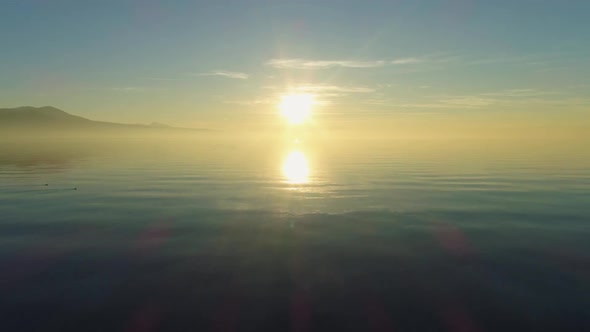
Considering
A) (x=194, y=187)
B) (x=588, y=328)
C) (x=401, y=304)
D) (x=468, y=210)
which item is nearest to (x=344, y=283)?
(x=401, y=304)

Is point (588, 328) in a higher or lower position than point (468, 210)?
lower

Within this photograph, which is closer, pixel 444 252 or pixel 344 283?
pixel 344 283

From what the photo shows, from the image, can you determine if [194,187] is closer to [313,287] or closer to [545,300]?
[313,287]

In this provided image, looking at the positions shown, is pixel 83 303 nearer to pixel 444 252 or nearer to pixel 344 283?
pixel 344 283

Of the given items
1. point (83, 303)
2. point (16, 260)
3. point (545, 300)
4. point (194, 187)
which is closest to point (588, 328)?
point (545, 300)

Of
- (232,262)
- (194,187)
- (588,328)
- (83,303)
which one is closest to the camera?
(588,328)

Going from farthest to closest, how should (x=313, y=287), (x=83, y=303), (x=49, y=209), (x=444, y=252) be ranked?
(x=49, y=209), (x=444, y=252), (x=313, y=287), (x=83, y=303)
